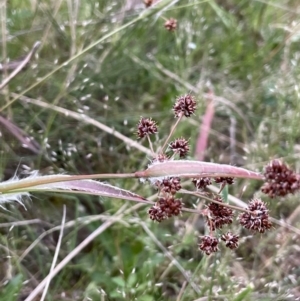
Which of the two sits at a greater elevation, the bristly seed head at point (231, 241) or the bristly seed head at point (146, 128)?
the bristly seed head at point (146, 128)

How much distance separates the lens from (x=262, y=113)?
150 centimetres

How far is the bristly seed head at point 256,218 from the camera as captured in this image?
616 mm

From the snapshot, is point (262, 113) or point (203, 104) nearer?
point (203, 104)

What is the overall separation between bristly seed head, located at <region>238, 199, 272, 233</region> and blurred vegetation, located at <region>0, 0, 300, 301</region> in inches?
10.3

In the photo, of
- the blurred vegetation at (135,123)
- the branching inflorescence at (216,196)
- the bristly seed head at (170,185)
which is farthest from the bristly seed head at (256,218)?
the blurred vegetation at (135,123)

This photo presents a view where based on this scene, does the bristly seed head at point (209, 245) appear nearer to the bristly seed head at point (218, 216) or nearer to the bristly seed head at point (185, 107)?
the bristly seed head at point (218, 216)

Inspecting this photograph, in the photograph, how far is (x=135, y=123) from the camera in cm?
136

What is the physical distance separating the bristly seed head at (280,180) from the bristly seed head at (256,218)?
3.1 inches

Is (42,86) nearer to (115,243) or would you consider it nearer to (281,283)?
(115,243)

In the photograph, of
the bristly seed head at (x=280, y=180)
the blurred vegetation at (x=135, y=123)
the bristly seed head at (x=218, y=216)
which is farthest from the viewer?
the blurred vegetation at (x=135, y=123)

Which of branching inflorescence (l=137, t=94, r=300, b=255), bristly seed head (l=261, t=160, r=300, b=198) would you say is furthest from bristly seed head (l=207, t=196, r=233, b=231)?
bristly seed head (l=261, t=160, r=300, b=198)

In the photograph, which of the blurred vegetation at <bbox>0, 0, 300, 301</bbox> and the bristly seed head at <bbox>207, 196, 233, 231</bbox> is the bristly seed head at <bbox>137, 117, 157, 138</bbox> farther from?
the blurred vegetation at <bbox>0, 0, 300, 301</bbox>

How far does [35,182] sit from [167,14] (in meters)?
1.03

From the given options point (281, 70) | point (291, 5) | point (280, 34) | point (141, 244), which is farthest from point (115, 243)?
point (291, 5)
